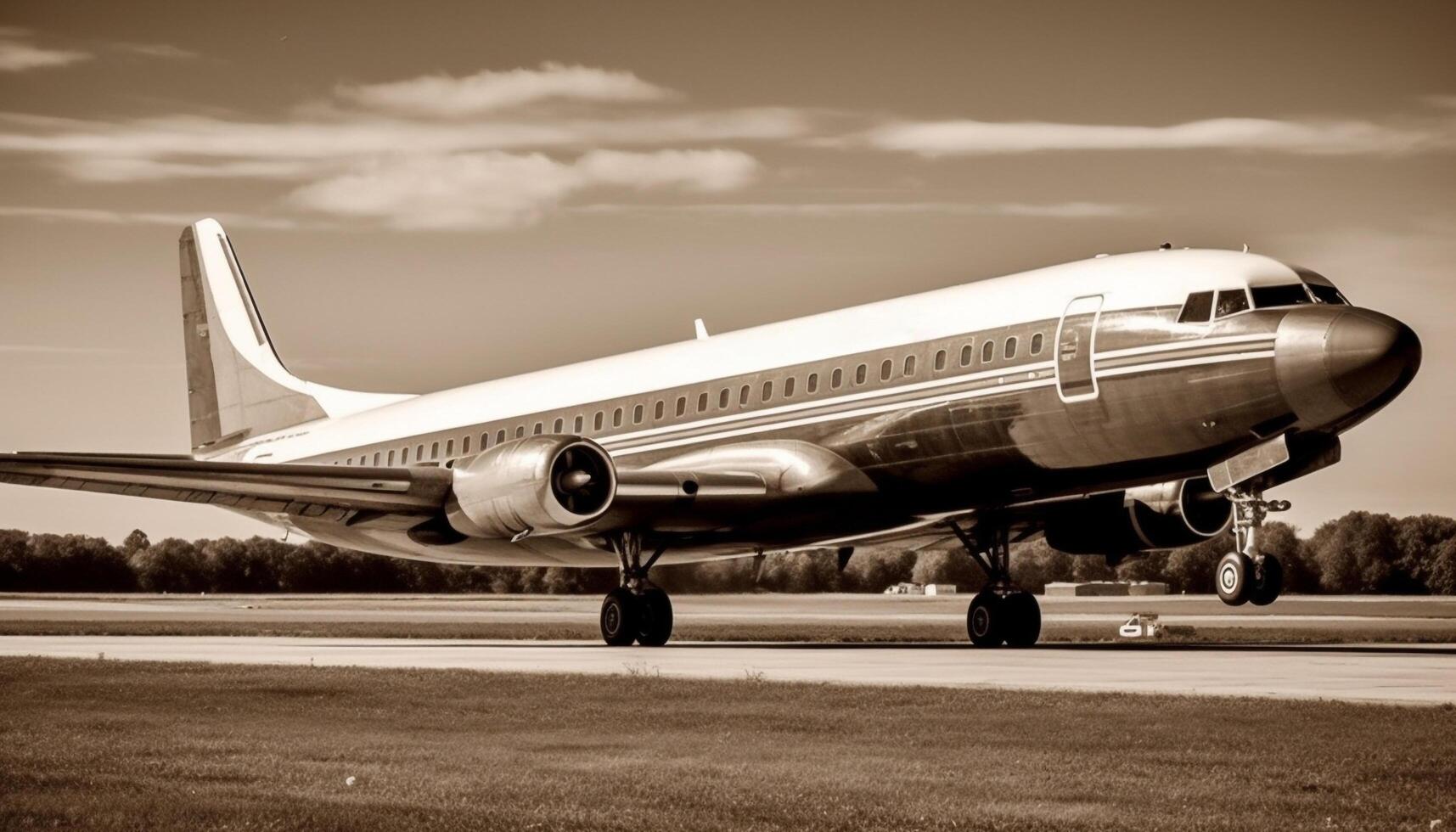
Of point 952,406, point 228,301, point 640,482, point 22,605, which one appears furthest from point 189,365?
point 952,406

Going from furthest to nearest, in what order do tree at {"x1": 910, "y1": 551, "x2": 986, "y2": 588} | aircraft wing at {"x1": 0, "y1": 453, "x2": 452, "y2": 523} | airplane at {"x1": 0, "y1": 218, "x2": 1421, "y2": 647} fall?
1. tree at {"x1": 910, "y1": 551, "x2": 986, "y2": 588}
2. aircraft wing at {"x1": 0, "y1": 453, "x2": 452, "y2": 523}
3. airplane at {"x1": 0, "y1": 218, "x2": 1421, "y2": 647}

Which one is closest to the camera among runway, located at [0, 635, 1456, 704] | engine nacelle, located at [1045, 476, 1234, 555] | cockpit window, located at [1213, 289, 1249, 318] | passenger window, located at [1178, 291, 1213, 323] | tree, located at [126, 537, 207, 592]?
runway, located at [0, 635, 1456, 704]

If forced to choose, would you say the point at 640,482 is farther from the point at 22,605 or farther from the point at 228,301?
the point at 22,605

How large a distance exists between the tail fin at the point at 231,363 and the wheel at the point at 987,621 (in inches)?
677

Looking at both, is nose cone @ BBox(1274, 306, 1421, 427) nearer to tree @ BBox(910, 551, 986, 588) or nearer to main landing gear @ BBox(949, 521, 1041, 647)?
main landing gear @ BBox(949, 521, 1041, 647)

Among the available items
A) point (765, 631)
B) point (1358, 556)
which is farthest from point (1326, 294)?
point (1358, 556)

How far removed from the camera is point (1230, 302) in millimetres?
22969

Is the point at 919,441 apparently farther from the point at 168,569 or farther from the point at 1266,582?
the point at 168,569

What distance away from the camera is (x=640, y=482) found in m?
27.2

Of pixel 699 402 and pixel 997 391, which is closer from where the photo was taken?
pixel 997 391

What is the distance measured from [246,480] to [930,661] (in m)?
12.1

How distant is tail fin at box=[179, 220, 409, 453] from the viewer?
4128cm

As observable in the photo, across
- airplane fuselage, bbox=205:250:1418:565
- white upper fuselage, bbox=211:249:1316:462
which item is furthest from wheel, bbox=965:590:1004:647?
white upper fuselage, bbox=211:249:1316:462

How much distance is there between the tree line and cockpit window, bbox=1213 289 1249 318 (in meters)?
35.5
